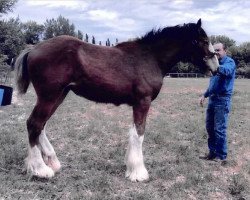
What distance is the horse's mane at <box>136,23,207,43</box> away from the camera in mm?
6641

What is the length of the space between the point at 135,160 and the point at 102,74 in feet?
5.27

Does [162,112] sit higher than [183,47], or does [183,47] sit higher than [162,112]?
[183,47]

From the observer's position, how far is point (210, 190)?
18.5ft

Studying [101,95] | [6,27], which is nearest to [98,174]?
[101,95]

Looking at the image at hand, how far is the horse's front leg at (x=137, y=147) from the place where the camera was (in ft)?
19.6

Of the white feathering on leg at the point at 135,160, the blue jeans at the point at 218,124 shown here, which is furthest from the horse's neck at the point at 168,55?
the white feathering on leg at the point at 135,160

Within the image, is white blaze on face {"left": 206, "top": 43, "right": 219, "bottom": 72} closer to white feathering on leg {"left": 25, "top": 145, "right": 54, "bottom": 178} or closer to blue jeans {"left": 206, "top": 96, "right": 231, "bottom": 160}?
blue jeans {"left": 206, "top": 96, "right": 231, "bottom": 160}

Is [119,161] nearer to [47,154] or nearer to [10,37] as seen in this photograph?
[47,154]

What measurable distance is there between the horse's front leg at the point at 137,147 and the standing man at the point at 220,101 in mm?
1717

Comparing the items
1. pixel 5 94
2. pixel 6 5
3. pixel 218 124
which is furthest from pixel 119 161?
pixel 6 5

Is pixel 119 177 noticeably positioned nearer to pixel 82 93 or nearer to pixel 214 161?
pixel 82 93

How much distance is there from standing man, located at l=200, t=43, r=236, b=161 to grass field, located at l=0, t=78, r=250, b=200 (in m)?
0.35

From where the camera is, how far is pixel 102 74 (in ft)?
19.6

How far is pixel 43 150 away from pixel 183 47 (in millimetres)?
3315
